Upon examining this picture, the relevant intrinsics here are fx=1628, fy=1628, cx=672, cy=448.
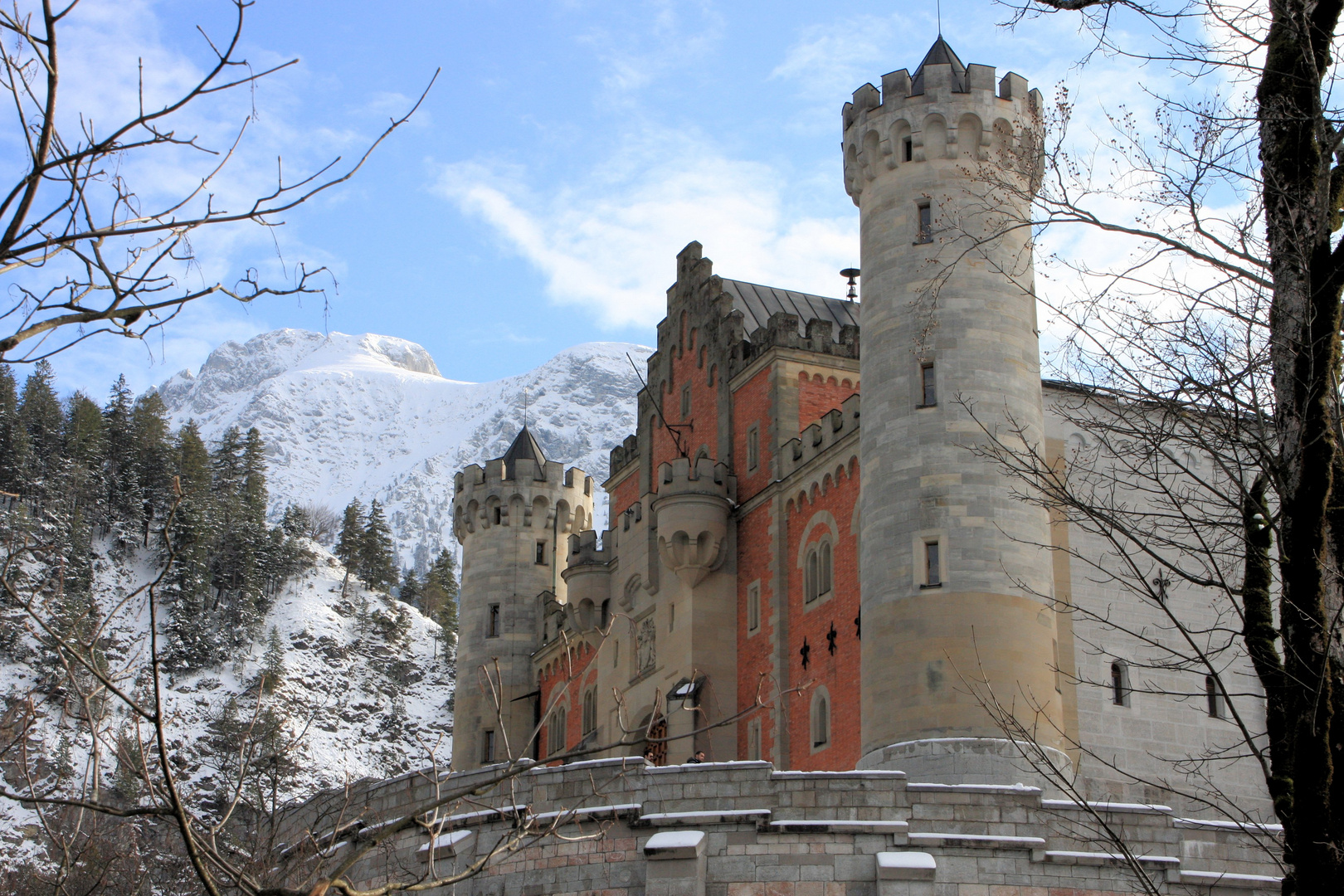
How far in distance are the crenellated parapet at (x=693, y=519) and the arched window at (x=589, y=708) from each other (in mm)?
7908

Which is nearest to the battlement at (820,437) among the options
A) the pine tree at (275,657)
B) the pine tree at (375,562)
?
the pine tree at (275,657)

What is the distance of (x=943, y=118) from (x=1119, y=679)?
1140 centimetres

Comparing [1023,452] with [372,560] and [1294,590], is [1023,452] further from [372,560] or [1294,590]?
[372,560]

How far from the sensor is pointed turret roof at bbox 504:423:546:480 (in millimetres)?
52500

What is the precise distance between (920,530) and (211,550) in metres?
96.6

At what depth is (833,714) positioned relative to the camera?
111 feet

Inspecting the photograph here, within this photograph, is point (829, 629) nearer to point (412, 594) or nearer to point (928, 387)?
point (928, 387)

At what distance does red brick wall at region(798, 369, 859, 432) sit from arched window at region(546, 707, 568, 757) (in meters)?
14.0

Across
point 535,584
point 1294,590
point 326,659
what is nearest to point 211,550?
point 326,659

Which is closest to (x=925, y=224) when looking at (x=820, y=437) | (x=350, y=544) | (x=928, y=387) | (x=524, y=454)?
(x=928, y=387)

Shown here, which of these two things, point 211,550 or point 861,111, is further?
point 211,550

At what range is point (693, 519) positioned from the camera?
129 feet

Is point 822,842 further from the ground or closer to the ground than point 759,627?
closer to the ground

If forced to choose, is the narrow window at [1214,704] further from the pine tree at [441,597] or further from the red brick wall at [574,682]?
the pine tree at [441,597]
